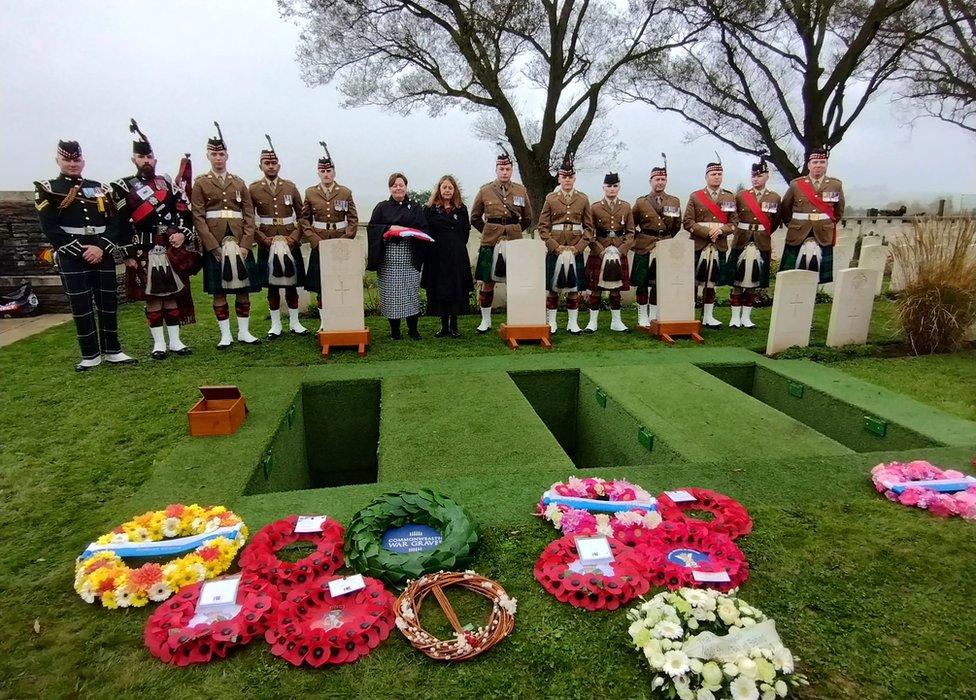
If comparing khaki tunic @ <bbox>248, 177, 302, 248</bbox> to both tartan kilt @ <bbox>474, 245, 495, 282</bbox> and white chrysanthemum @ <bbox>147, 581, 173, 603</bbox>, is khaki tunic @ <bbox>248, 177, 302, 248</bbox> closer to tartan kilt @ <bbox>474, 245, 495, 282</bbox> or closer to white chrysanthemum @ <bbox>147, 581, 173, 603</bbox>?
tartan kilt @ <bbox>474, 245, 495, 282</bbox>

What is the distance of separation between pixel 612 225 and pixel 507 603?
17.1 ft

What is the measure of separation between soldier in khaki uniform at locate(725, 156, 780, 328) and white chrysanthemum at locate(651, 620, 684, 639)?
574 cm

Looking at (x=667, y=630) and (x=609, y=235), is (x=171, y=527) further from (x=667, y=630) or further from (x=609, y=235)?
(x=609, y=235)

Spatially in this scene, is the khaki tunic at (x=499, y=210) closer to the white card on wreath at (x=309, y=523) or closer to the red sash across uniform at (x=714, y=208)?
the red sash across uniform at (x=714, y=208)

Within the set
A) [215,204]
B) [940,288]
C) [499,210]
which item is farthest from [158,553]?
[940,288]

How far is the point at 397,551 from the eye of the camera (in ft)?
7.48

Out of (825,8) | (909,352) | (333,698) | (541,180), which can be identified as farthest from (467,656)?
(825,8)

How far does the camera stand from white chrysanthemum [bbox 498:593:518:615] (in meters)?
1.92

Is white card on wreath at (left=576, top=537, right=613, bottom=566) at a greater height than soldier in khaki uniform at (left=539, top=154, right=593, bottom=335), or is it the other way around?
soldier in khaki uniform at (left=539, top=154, right=593, bottom=335)

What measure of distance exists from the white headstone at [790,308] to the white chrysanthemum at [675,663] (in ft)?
14.8

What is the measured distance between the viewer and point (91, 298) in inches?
202

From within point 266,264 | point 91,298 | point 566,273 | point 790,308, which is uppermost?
point 266,264

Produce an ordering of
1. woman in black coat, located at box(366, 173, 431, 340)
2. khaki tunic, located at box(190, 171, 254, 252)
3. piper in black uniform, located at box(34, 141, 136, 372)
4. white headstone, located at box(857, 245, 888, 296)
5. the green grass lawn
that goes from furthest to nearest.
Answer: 1. white headstone, located at box(857, 245, 888, 296)
2. woman in black coat, located at box(366, 173, 431, 340)
3. khaki tunic, located at box(190, 171, 254, 252)
4. piper in black uniform, located at box(34, 141, 136, 372)
5. the green grass lawn

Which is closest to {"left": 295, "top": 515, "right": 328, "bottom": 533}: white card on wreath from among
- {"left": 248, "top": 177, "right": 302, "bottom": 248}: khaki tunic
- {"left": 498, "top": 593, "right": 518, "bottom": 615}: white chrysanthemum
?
{"left": 498, "top": 593, "right": 518, "bottom": 615}: white chrysanthemum
